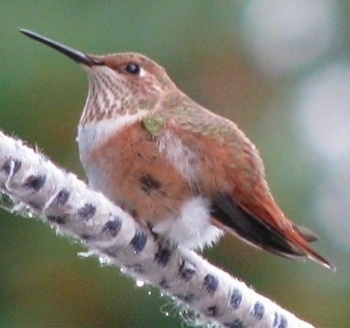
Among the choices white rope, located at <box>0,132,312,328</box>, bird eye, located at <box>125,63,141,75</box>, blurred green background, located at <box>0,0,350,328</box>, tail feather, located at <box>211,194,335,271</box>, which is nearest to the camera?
white rope, located at <box>0,132,312,328</box>

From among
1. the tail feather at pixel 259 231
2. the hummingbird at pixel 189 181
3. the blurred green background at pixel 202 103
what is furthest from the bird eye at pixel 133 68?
the blurred green background at pixel 202 103

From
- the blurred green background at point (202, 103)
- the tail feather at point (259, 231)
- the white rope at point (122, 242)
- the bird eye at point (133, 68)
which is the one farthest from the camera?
the blurred green background at point (202, 103)

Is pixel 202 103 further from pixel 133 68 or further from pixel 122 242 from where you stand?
pixel 122 242

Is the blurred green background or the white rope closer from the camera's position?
the white rope

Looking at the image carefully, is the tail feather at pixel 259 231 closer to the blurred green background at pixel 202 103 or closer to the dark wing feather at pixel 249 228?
the dark wing feather at pixel 249 228

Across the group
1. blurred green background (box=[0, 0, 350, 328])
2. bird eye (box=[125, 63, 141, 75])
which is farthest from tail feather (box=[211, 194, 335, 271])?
blurred green background (box=[0, 0, 350, 328])

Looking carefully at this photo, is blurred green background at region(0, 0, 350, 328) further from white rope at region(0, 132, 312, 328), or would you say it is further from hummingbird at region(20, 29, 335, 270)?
white rope at region(0, 132, 312, 328)

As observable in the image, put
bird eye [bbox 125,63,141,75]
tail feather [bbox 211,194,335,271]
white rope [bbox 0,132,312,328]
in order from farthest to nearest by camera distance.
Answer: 1. bird eye [bbox 125,63,141,75]
2. tail feather [bbox 211,194,335,271]
3. white rope [bbox 0,132,312,328]

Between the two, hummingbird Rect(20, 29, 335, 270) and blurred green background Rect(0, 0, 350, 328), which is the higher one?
hummingbird Rect(20, 29, 335, 270)
